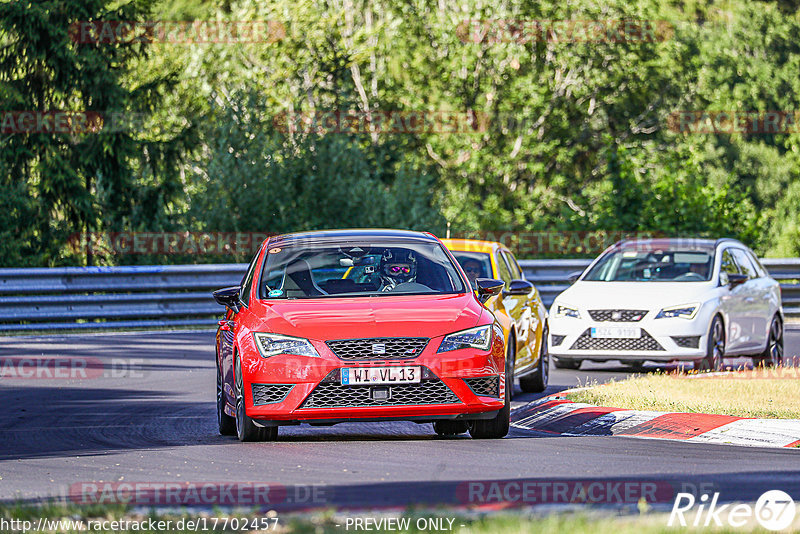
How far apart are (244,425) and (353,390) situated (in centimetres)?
97

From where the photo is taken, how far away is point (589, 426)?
447 inches

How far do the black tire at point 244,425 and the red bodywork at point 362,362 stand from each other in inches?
4.6

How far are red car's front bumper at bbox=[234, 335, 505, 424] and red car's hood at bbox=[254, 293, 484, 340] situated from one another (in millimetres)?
144

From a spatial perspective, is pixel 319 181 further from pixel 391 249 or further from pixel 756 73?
pixel 756 73

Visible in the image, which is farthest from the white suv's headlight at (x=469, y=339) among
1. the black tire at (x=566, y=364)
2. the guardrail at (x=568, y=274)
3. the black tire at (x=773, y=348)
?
the guardrail at (x=568, y=274)

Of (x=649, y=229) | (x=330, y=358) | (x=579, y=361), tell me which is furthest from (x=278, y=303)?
(x=649, y=229)

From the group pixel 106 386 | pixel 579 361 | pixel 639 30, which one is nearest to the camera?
pixel 106 386

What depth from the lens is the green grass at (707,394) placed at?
11.5 m

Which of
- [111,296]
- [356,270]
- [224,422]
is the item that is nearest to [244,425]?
[224,422]

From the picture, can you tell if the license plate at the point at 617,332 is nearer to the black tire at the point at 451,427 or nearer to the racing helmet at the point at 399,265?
the racing helmet at the point at 399,265

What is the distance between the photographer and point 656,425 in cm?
1108

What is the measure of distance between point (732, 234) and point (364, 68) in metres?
15.7

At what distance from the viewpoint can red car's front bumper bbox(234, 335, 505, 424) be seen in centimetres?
983

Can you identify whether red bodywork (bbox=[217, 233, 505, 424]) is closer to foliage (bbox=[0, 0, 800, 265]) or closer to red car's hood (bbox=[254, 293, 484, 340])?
red car's hood (bbox=[254, 293, 484, 340])
